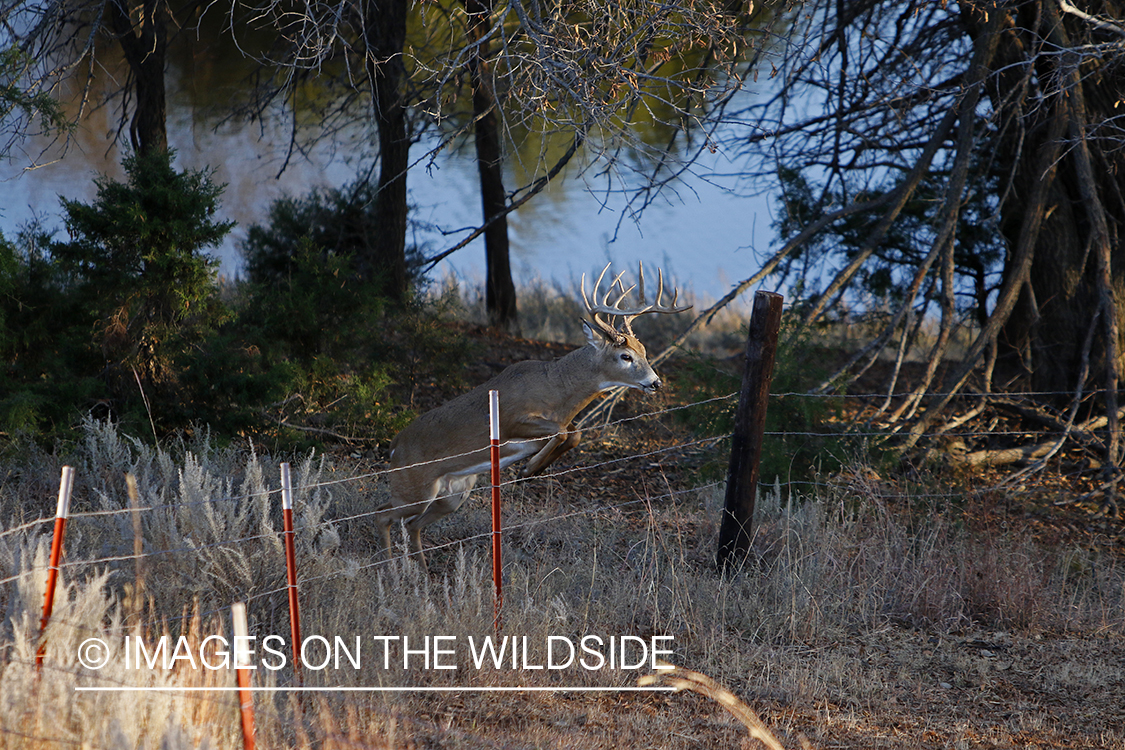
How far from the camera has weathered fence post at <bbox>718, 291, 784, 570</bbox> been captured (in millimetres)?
6441

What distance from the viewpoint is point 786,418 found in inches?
326

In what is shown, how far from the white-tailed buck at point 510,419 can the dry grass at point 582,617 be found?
1.55 ft

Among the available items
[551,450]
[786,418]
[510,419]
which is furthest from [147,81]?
[786,418]

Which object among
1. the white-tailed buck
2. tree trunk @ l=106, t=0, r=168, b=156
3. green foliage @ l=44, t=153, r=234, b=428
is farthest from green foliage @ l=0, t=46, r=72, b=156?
the white-tailed buck

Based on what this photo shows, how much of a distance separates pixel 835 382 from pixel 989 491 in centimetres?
156

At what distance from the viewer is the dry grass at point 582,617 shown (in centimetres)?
418

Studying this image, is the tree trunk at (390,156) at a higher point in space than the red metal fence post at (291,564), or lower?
higher

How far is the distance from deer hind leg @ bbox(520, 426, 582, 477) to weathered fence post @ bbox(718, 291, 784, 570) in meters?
1.06

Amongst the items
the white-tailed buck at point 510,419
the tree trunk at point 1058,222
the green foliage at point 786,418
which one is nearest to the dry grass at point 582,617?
the green foliage at point 786,418

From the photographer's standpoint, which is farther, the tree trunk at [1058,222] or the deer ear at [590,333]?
the tree trunk at [1058,222]

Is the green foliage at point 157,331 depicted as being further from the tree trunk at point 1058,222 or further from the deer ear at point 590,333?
the tree trunk at point 1058,222

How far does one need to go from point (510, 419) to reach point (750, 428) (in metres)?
1.60

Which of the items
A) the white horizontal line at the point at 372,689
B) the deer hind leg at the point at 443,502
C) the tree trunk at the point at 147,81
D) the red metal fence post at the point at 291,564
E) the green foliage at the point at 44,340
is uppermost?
the tree trunk at the point at 147,81

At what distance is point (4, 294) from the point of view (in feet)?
27.9
